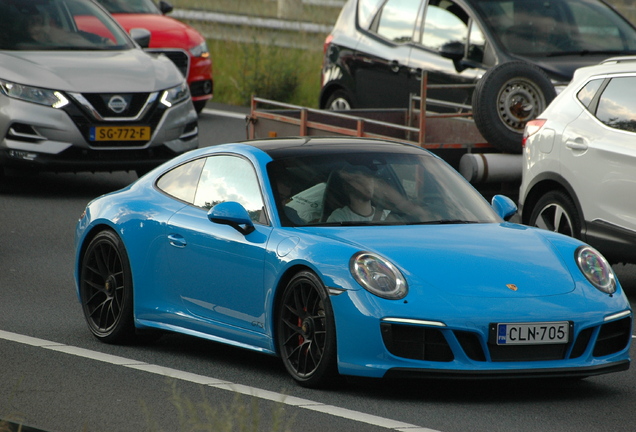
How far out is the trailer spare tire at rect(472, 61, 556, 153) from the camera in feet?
39.7

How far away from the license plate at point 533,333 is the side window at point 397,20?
27.3 feet

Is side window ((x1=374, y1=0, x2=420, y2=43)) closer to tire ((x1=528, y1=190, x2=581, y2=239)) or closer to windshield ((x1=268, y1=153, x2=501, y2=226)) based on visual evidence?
tire ((x1=528, y1=190, x2=581, y2=239))

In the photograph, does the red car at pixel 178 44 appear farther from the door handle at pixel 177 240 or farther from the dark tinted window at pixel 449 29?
the door handle at pixel 177 240

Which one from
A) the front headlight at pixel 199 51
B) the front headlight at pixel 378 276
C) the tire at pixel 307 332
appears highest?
the front headlight at pixel 378 276

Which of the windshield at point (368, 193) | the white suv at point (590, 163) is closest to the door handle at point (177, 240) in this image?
the windshield at point (368, 193)

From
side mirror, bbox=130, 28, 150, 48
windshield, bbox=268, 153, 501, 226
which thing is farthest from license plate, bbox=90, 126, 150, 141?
windshield, bbox=268, 153, 501, 226

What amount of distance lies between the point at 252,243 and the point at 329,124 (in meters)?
6.18

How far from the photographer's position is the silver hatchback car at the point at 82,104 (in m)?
13.4

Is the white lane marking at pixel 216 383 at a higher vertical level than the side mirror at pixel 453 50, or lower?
lower

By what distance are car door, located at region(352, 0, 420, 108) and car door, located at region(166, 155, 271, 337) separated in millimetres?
6741

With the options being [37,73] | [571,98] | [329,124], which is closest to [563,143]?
[571,98]

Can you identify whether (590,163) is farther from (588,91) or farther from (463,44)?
(463,44)

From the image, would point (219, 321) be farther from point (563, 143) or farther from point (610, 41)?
point (610, 41)

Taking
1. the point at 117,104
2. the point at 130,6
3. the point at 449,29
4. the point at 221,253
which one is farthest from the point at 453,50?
the point at 130,6
